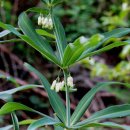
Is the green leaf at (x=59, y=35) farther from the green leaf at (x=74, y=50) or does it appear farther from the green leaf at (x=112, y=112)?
the green leaf at (x=112, y=112)

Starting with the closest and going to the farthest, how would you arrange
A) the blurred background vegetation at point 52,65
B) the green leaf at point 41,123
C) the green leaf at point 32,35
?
the green leaf at point 41,123, the green leaf at point 32,35, the blurred background vegetation at point 52,65

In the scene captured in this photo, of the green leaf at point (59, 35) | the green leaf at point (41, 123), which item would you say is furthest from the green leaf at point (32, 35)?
the green leaf at point (41, 123)

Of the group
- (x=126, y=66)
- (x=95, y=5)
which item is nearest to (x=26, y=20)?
(x=126, y=66)

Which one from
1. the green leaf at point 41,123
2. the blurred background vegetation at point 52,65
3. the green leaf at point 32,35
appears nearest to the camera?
the green leaf at point 41,123

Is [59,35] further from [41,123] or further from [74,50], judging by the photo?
[41,123]

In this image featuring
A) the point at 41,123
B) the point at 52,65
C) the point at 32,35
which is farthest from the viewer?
the point at 52,65

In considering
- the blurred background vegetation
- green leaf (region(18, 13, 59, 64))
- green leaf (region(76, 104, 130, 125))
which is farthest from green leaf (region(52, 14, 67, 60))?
the blurred background vegetation

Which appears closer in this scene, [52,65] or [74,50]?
[74,50]

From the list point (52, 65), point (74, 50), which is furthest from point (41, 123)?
point (52, 65)

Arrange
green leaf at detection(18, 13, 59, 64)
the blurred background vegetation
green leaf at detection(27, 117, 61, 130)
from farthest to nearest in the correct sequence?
the blurred background vegetation < green leaf at detection(18, 13, 59, 64) < green leaf at detection(27, 117, 61, 130)

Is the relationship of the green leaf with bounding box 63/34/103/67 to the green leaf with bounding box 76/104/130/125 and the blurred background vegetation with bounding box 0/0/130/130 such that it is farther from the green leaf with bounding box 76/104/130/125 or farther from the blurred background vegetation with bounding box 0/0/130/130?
the blurred background vegetation with bounding box 0/0/130/130

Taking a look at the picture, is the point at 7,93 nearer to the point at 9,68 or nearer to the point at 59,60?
the point at 59,60
